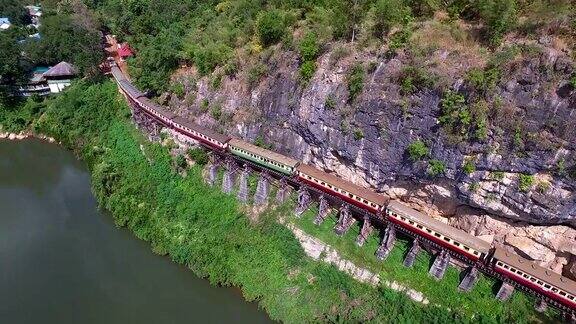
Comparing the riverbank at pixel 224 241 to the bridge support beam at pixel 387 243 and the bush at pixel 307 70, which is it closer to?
the bridge support beam at pixel 387 243

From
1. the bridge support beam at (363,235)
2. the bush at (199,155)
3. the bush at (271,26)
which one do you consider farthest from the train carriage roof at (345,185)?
the bush at (271,26)

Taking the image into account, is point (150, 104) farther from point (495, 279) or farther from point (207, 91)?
point (495, 279)

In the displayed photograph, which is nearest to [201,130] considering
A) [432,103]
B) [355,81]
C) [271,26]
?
[271,26]

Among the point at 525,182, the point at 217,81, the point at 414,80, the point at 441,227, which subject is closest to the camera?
the point at 525,182

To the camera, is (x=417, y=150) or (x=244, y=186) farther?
(x=244, y=186)

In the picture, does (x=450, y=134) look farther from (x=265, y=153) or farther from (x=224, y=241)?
(x=224, y=241)

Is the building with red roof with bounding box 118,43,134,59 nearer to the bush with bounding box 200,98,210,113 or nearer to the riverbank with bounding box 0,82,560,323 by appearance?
the riverbank with bounding box 0,82,560,323
